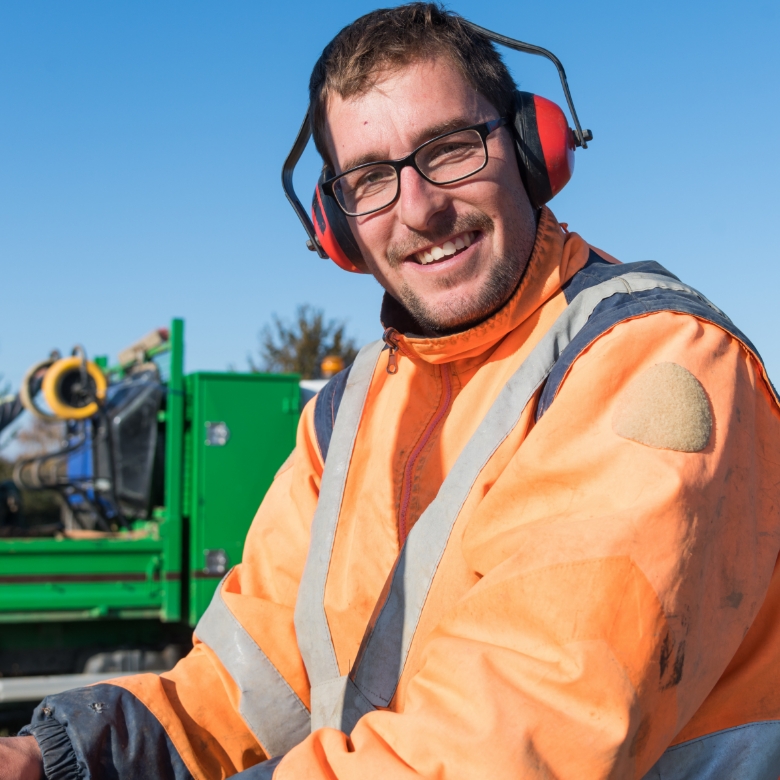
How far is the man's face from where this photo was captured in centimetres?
165

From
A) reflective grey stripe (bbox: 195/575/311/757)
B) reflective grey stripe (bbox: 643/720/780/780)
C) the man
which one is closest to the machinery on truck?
the man

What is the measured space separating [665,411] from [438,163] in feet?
2.60

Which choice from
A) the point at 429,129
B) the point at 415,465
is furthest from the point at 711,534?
the point at 429,129

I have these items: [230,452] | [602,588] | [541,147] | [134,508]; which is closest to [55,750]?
[602,588]

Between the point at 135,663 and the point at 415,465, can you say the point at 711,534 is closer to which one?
the point at 415,465

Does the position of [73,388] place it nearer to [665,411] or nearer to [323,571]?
[323,571]

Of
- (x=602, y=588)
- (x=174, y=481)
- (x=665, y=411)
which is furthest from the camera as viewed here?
(x=174, y=481)

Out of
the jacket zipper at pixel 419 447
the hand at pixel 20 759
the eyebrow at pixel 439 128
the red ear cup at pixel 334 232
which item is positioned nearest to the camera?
the hand at pixel 20 759

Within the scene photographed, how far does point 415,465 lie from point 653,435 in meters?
0.62

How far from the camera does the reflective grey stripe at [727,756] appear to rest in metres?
1.14

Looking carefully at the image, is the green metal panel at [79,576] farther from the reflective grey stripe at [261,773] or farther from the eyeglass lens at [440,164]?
the reflective grey stripe at [261,773]

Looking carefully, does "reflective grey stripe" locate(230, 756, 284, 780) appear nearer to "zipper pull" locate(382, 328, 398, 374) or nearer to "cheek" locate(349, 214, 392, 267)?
"zipper pull" locate(382, 328, 398, 374)

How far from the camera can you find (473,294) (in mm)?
1640

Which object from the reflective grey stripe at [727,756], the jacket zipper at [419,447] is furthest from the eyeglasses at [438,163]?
the reflective grey stripe at [727,756]
